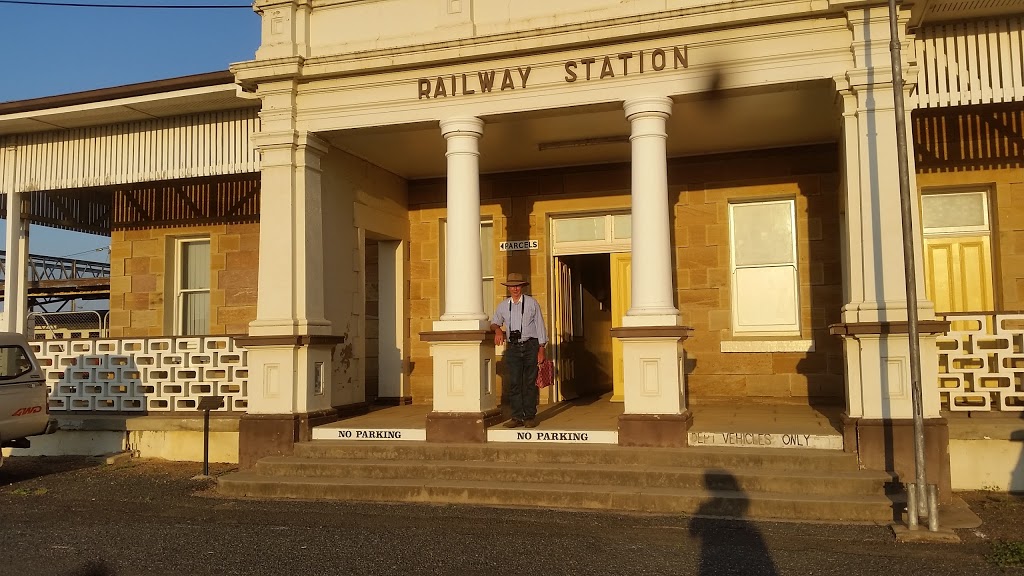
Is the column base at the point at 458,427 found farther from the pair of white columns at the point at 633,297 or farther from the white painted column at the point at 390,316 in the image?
the white painted column at the point at 390,316

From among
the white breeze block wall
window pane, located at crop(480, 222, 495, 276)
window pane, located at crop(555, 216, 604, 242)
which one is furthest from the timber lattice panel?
the white breeze block wall

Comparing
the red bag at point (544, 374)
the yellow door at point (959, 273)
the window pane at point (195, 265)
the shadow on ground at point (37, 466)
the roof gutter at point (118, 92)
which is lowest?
the shadow on ground at point (37, 466)

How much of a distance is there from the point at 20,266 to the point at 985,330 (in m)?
12.5

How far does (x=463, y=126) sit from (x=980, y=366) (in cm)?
600

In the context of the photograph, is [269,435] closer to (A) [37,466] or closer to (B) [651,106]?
(A) [37,466]

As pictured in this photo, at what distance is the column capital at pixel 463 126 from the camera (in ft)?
29.2

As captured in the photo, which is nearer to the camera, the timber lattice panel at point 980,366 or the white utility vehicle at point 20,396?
the timber lattice panel at point 980,366

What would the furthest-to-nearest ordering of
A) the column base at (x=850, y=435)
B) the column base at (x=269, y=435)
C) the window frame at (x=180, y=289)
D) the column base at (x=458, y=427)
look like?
the window frame at (x=180, y=289)
the column base at (x=269, y=435)
the column base at (x=458, y=427)
the column base at (x=850, y=435)

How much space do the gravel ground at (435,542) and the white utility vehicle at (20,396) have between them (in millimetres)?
1666

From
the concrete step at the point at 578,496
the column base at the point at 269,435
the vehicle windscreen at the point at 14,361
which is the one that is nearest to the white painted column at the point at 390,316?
the column base at the point at 269,435

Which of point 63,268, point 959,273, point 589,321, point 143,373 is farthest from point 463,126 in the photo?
point 63,268

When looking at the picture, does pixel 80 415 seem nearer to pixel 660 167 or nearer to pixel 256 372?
pixel 256 372

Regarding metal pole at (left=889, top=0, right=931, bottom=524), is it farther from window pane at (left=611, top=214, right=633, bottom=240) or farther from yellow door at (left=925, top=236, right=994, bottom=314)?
window pane at (left=611, top=214, right=633, bottom=240)

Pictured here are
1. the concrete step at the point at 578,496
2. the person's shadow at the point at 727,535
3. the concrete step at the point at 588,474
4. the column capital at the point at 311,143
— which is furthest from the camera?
the column capital at the point at 311,143
